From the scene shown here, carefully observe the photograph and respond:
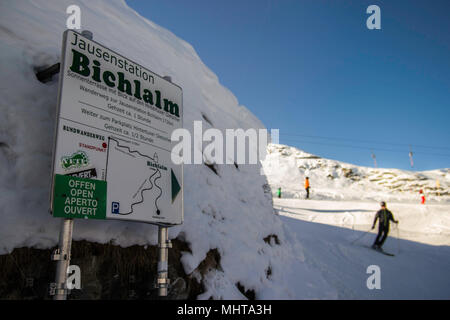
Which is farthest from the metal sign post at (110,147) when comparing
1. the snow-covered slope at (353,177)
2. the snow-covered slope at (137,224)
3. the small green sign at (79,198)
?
the snow-covered slope at (353,177)

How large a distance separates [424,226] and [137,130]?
52.6 feet

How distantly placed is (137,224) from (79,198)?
1.05 m

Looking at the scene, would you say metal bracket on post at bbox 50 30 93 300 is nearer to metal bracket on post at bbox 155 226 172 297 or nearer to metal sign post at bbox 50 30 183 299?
metal sign post at bbox 50 30 183 299

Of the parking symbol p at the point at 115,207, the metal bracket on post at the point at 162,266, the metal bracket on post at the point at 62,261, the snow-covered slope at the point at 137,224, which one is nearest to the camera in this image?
the metal bracket on post at the point at 62,261

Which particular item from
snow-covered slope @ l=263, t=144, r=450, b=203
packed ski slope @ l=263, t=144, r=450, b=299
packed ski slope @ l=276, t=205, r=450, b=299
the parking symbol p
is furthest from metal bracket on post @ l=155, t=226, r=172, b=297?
snow-covered slope @ l=263, t=144, r=450, b=203

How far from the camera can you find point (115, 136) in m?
3.32

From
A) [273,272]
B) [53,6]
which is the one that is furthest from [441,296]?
[53,6]

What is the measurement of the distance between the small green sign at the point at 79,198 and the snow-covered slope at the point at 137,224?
1.33ft

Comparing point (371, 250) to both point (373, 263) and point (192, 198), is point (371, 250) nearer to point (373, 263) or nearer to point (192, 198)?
point (373, 263)

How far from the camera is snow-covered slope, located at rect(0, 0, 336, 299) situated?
2.94 m

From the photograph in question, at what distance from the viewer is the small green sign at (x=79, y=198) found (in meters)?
2.66

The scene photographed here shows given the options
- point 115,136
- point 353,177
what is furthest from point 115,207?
point 353,177
